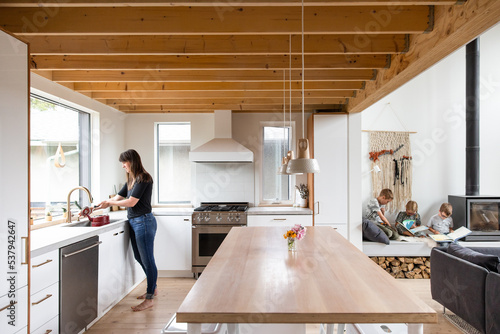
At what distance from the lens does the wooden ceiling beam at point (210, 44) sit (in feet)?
8.07

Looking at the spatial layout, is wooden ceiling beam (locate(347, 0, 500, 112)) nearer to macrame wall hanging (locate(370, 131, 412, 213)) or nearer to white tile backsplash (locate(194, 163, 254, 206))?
macrame wall hanging (locate(370, 131, 412, 213))

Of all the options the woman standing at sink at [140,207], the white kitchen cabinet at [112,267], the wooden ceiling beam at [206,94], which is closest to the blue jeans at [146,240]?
the woman standing at sink at [140,207]

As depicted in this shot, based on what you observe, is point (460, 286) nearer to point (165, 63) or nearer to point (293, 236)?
point (293, 236)

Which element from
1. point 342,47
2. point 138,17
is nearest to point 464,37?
point 342,47

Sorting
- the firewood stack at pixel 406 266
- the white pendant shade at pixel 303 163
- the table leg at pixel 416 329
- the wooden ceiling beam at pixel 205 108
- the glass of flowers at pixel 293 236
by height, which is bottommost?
the firewood stack at pixel 406 266

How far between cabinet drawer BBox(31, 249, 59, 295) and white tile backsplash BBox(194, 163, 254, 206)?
2587mm

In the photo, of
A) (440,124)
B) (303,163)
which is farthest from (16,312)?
(440,124)

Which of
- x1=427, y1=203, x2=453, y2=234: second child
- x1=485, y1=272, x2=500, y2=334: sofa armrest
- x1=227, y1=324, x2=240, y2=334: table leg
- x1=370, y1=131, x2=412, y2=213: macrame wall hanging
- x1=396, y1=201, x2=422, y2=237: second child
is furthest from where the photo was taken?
x1=370, y1=131, x2=412, y2=213: macrame wall hanging

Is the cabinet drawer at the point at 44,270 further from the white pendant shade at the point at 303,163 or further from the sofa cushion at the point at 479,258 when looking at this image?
the sofa cushion at the point at 479,258

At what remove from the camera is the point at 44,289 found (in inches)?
88.5

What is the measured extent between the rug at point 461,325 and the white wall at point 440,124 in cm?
224

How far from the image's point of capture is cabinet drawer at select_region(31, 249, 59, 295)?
2.15m

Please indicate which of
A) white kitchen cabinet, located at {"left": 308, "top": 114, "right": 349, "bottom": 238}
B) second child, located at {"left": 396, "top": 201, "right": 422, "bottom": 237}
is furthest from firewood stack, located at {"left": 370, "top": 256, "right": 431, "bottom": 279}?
white kitchen cabinet, located at {"left": 308, "top": 114, "right": 349, "bottom": 238}

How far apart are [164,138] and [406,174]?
392 centimetres
